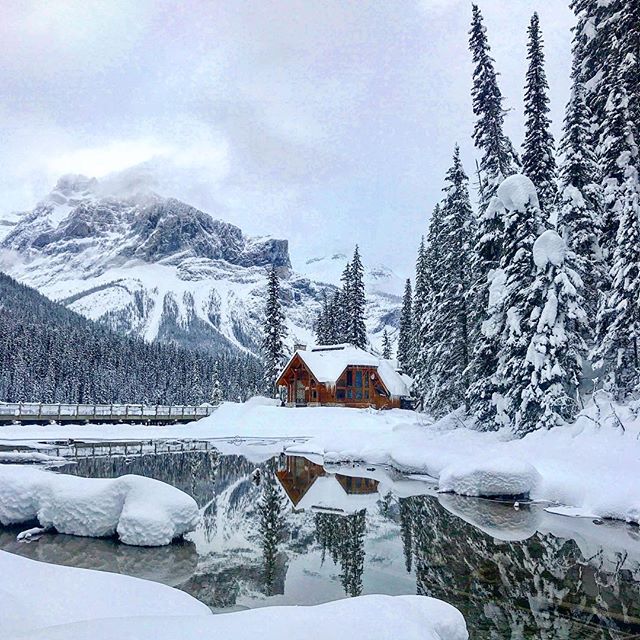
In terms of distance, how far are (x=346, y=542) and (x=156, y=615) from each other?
281 inches

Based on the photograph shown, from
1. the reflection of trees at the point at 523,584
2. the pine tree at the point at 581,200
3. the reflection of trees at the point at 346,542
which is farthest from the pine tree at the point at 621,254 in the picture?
the reflection of trees at the point at 346,542

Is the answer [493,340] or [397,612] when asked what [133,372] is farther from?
[397,612]

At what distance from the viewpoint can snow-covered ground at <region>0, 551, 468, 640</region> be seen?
437 centimetres

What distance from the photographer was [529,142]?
25469 mm

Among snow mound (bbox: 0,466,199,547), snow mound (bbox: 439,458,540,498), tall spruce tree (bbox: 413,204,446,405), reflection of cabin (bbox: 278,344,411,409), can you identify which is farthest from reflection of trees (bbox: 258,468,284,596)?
reflection of cabin (bbox: 278,344,411,409)

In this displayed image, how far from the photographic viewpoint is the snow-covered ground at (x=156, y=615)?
4.37 m

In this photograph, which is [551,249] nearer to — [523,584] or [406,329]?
[523,584]

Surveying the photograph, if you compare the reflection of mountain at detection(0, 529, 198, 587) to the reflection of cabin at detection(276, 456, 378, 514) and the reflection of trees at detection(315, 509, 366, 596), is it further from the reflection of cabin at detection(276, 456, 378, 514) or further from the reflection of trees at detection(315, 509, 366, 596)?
the reflection of cabin at detection(276, 456, 378, 514)

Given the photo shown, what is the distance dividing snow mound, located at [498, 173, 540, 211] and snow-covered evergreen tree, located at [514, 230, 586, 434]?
84.5 inches

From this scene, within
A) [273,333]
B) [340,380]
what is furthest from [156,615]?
[273,333]

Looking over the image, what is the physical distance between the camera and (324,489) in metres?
19.3

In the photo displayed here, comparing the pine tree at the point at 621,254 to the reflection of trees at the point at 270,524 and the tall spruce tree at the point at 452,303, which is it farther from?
the reflection of trees at the point at 270,524

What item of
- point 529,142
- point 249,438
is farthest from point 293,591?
point 249,438

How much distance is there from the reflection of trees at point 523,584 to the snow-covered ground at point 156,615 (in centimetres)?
202
